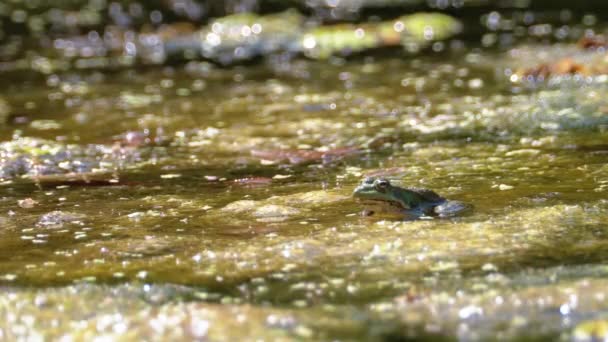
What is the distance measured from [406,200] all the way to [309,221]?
0.65 m

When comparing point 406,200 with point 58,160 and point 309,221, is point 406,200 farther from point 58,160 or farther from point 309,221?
point 58,160

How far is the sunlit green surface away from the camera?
475cm

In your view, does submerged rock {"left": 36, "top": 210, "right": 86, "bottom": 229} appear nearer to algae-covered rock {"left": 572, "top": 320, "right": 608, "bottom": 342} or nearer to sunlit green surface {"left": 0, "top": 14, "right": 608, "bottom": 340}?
sunlit green surface {"left": 0, "top": 14, "right": 608, "bottom": 340}

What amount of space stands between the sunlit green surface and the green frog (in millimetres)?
169

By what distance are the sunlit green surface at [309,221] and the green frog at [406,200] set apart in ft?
0.56

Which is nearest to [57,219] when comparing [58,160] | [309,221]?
[309,221]

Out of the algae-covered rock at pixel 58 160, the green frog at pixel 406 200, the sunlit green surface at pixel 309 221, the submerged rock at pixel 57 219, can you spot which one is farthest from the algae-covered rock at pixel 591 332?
the algae-covered rock at pixel 58 160

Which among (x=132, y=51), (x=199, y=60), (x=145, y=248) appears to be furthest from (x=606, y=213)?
(x=132, y=51)

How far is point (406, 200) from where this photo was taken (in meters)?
6.42

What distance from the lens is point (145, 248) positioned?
5969 millimetres

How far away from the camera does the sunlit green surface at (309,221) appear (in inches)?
187

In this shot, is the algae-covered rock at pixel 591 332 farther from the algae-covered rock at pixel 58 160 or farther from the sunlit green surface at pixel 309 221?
the algae-covered rock at pixel 58 160

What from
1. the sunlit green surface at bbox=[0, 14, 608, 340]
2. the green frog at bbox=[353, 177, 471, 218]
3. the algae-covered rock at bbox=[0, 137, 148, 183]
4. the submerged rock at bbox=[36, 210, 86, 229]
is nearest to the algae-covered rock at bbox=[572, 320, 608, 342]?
the sunlit green surface at bbox=[0, 14, 608, 340]

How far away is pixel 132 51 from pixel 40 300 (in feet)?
47.3
